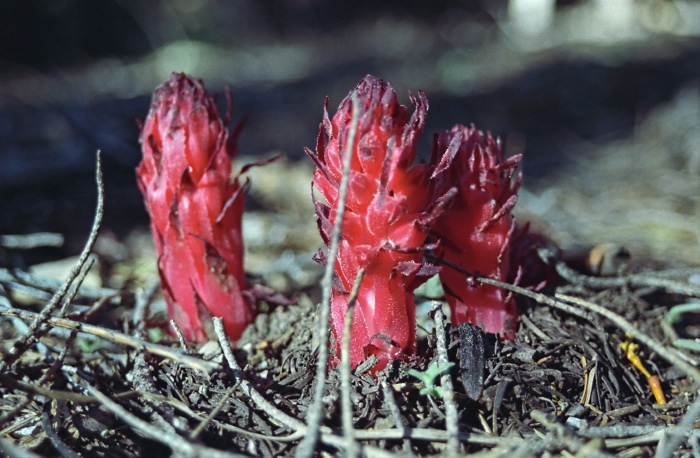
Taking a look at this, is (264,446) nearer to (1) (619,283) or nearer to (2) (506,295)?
(2) (506,295)

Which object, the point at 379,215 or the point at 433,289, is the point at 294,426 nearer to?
the point at 379,215

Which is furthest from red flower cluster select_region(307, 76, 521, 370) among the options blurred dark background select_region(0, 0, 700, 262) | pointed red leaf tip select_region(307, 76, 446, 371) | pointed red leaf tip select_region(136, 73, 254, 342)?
blurred dark background select_region(0, 0, 700, 262)

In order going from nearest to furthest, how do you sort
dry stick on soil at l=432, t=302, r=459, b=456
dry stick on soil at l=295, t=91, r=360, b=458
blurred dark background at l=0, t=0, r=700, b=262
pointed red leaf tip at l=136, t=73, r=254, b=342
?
dry stick on soil at l=295, t=91, r=360, b=458 < dry stick on soil at l=432, t=302, r=459, b=456 < pointed red leaf tip at l=136, t=73, r=254, b=342 < blurred dark background at l=0, t=0, r=700, b=262

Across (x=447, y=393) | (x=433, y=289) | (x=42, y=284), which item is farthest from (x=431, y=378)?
(x=42, y=284)

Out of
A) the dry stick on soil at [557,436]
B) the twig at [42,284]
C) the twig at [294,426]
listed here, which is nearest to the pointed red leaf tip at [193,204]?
the twig at [294,426]

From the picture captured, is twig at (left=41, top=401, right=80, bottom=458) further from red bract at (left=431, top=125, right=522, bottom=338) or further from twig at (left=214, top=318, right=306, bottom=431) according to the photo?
red bract at (left=431, top=125, right=522, bottom=338)

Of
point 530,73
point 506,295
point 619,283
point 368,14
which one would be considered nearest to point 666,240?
point 619,283
